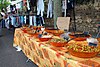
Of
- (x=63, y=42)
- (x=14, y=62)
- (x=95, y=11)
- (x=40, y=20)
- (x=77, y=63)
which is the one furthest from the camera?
(x=40, y=20)

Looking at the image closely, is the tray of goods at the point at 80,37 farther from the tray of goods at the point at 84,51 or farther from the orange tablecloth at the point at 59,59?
the tray of goods at the point at 84,51

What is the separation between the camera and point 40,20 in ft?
27.8

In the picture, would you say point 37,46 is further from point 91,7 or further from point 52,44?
point 91,7

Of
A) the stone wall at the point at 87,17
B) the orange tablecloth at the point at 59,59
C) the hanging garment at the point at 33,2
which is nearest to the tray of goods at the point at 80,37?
the orange tablecloth at the point at 59,59

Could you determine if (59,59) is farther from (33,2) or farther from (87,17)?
(33,2)

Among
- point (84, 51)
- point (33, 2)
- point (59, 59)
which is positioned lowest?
point (59, 59)

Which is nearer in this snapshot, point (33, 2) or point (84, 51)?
point (84, 51)

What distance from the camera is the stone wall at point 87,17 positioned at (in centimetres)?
779

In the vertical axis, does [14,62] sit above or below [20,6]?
below

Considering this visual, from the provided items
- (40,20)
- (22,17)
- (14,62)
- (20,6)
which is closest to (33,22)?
(40,20)

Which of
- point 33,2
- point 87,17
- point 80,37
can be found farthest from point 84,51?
point 33,2

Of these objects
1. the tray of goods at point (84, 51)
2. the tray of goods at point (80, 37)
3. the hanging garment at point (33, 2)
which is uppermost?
the hanging garment at point (33, 2)

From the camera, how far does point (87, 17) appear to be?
821cm

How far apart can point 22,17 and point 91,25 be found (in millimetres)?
3178
